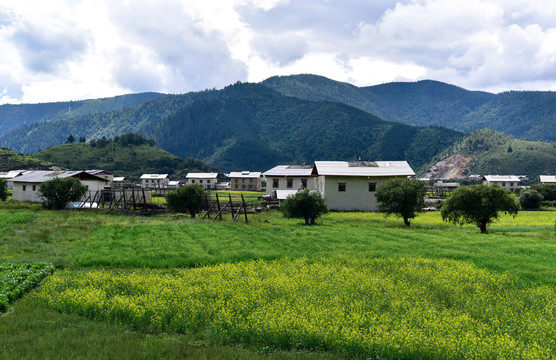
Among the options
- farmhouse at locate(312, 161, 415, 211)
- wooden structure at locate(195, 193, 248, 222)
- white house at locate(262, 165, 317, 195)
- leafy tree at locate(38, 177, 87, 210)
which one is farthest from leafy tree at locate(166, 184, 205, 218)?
white house at locate(262, 165, 317, 195)

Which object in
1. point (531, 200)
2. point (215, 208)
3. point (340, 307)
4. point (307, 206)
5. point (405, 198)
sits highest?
point (405, 198)

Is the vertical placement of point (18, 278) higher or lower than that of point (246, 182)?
lower

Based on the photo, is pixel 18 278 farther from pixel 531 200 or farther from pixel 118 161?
pixel 118 161

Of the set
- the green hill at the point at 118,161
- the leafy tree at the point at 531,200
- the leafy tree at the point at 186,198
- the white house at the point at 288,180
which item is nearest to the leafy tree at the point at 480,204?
the leafy tree at the point at 186,198

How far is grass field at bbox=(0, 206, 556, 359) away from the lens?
10180mm

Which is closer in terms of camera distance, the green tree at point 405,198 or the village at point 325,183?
the green tree at point 405,198

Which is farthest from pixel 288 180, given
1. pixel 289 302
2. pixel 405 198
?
pixel 289 302

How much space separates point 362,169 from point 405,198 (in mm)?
21499

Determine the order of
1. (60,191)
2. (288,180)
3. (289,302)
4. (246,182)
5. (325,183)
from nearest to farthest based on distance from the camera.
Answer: (289,302) → (60,191) → (325,183) → (288,180) → (246,182)

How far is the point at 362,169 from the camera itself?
6059cm

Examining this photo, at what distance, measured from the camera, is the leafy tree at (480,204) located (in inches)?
1371

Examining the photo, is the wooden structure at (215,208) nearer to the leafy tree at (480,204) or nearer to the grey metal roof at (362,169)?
the grey metal roof at (362,169)

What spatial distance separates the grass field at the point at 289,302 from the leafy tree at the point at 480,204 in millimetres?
10403

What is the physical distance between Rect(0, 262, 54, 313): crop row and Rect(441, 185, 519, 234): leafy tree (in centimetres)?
3057
